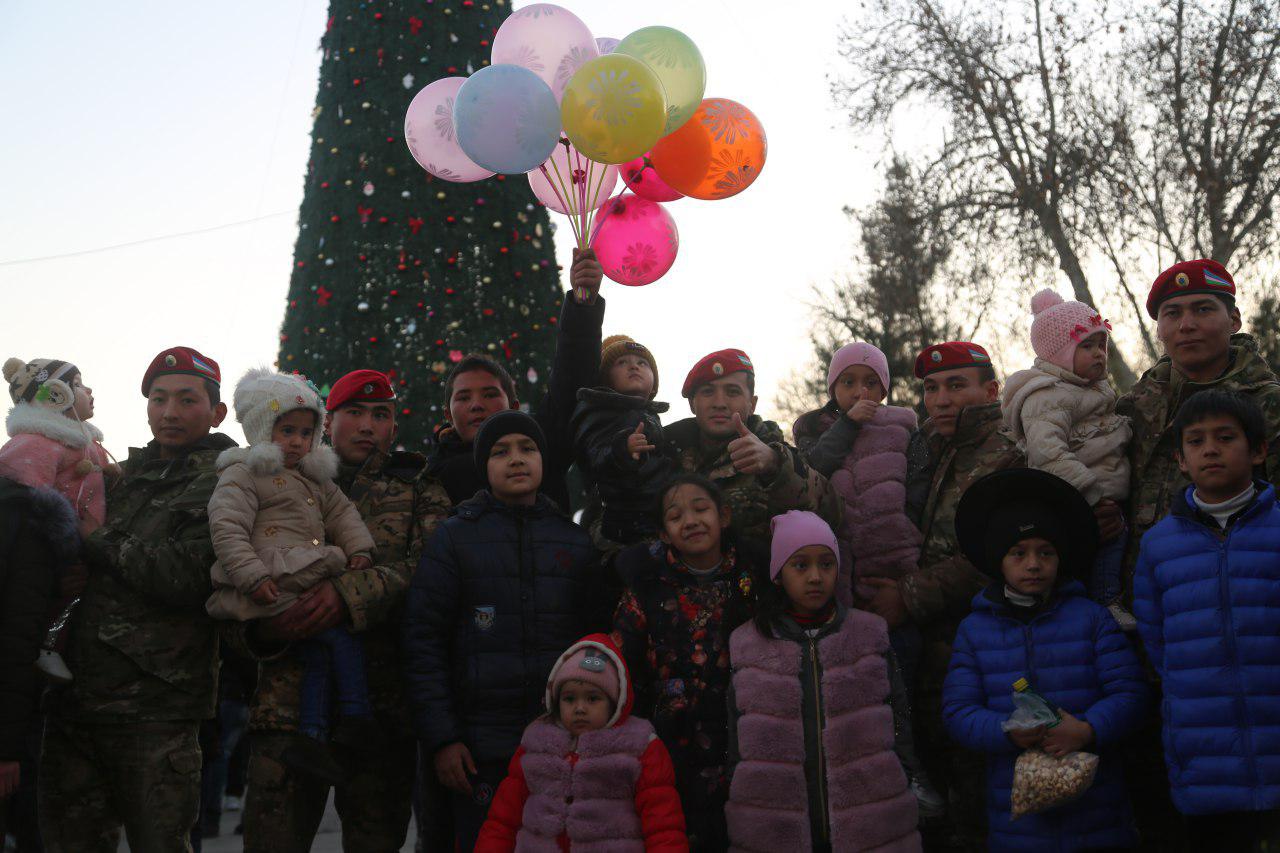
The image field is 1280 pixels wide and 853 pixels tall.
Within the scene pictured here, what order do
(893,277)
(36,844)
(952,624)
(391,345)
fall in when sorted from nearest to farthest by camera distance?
1. (952,624)
2. (36,844)
3. (391,345)
4. (893,277)

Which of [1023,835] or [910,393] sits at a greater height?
[910,393]

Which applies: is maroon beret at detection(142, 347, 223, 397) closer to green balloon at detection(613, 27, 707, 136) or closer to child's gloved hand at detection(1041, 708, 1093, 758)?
green balloon at detection(613, 27, 707, 136)

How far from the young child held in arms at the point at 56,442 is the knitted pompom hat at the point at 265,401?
25.7 inches

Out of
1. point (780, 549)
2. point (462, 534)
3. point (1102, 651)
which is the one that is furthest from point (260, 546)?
point (1102, 651)

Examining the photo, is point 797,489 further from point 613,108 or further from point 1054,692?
point 613,108

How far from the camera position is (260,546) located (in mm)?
3525

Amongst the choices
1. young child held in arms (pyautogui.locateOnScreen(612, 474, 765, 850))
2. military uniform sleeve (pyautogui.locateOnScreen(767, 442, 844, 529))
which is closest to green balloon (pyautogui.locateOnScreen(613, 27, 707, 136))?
military uniform sleeve (pyautogui.locateOnScreen(767, 442, 844, 529))

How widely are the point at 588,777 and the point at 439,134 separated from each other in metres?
2.95

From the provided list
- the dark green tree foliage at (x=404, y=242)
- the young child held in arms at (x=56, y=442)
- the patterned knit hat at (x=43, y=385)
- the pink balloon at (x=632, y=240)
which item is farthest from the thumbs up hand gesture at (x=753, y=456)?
the dark green tree foliage at (x=404, y=242)

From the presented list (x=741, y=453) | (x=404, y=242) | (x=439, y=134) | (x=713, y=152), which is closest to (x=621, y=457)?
(x=741, y=453)

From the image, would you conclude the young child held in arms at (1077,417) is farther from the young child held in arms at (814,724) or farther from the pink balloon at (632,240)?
the pink balloon at (632,240)

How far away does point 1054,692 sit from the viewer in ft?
10.8

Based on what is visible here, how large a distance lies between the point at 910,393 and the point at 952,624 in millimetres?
17399

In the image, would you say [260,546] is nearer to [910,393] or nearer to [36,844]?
[36,844]
